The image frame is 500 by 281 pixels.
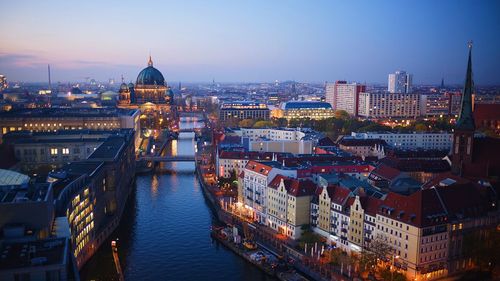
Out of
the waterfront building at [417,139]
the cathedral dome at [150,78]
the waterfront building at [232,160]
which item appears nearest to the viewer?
the waterfront building at [232,160]

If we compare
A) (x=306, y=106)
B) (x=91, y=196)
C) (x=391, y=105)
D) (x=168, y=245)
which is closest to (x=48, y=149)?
(x=91, y=196)

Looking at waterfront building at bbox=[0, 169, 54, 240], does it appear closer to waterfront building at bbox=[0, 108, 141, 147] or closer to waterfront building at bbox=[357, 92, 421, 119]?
waterfront building at bbox=[0, 108, 141, 147]

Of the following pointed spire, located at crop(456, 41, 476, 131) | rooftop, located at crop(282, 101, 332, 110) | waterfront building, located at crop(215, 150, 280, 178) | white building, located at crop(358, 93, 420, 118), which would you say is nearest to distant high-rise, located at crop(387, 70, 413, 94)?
white building, located at crop(358, 93, 420, 118)

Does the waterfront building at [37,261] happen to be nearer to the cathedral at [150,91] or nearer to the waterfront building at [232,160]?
the waterfront building at [232,160]

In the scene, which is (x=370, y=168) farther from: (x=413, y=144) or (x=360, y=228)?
(x=413, y=144)

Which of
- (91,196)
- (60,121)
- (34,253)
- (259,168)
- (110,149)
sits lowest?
(91,196)

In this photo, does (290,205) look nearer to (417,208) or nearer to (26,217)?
(417,208)

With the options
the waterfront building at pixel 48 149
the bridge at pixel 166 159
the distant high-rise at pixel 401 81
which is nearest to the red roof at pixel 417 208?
the waterfront building at pixel 48 149

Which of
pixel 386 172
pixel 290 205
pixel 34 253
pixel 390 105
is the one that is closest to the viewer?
pixel 34 253
